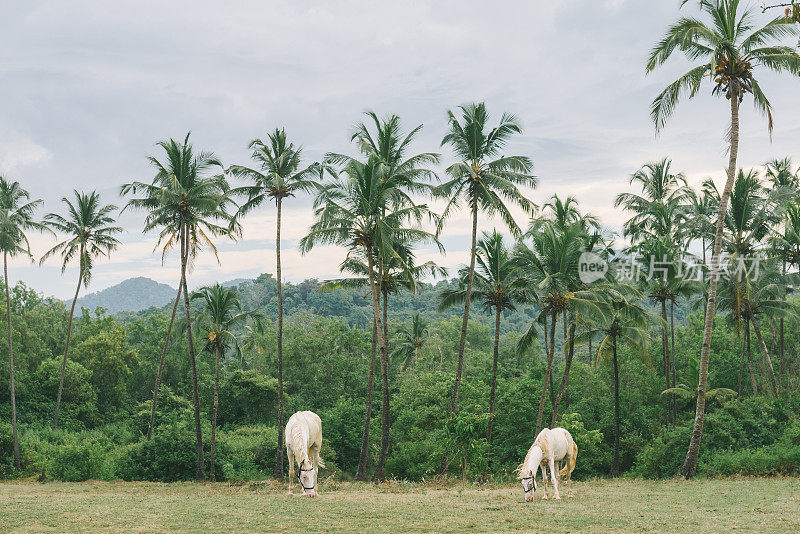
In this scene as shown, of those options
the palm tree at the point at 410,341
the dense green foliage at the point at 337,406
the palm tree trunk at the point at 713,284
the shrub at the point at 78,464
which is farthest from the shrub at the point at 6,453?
the palm tree trunk at the point at 713,284

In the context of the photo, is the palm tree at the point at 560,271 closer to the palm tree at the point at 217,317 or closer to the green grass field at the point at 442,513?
the green grass field at the point at 442,513

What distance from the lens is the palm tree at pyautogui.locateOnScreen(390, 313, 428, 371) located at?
149ft

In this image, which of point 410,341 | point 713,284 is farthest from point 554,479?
point 410,341

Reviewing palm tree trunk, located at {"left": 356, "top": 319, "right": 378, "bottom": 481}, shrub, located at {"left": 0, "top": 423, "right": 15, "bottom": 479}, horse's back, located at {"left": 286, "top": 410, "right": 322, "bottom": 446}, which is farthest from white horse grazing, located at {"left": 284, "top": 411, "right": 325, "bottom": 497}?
shrub, located at {"left": 0, "top": 423, "right": 15, "bottom": 479}

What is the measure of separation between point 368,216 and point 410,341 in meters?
24.2

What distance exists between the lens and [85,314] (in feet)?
154

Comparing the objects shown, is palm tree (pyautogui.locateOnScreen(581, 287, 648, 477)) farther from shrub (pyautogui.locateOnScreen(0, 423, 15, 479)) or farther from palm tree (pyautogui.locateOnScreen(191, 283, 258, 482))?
shrub (pyautogui.locateOnScreen(0, 423, 15, 479))

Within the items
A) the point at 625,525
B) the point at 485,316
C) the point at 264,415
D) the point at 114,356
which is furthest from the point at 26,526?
the point at 485,316

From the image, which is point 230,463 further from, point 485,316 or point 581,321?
point 485,316

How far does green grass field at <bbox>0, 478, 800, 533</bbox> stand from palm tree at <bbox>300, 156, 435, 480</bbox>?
9.84 m

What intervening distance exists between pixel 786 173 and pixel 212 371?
40284 mm

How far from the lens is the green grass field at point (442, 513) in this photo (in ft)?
32.7

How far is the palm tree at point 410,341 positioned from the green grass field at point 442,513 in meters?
29.1

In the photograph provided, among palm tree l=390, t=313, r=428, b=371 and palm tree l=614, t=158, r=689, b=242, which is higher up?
palm tree l=614, t=158, r=689, b=242
